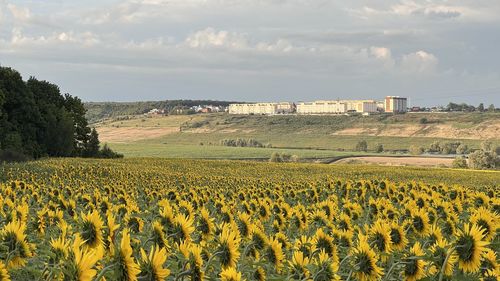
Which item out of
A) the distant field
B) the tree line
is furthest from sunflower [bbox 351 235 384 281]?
the distant field

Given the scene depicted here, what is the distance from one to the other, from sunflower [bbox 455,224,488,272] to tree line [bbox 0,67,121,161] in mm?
50959

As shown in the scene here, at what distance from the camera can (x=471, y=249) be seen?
16.0 feet

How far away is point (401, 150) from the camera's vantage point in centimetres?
13988

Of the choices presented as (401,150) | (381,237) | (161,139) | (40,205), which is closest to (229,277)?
(381,237)

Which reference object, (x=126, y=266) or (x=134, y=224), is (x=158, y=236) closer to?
(x=126, y=266)

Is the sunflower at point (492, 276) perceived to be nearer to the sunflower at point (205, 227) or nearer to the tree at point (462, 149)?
the sunflower at point (205, 227)

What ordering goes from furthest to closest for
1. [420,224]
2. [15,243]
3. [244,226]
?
[420,224]
[244,226]
[15,243]

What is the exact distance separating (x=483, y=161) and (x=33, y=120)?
168ft

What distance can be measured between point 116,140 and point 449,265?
540 feet

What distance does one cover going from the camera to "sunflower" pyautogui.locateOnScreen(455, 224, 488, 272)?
15.9ft

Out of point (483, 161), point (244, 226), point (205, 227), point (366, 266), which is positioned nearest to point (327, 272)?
point (366, 266)

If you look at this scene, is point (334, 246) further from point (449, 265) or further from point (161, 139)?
point (161, 139)

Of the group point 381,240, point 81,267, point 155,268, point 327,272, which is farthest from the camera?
point 381,240

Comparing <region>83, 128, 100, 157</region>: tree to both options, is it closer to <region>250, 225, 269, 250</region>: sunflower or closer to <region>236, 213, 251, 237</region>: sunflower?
<region>236, 213, 251, 237</region>: sunflower
